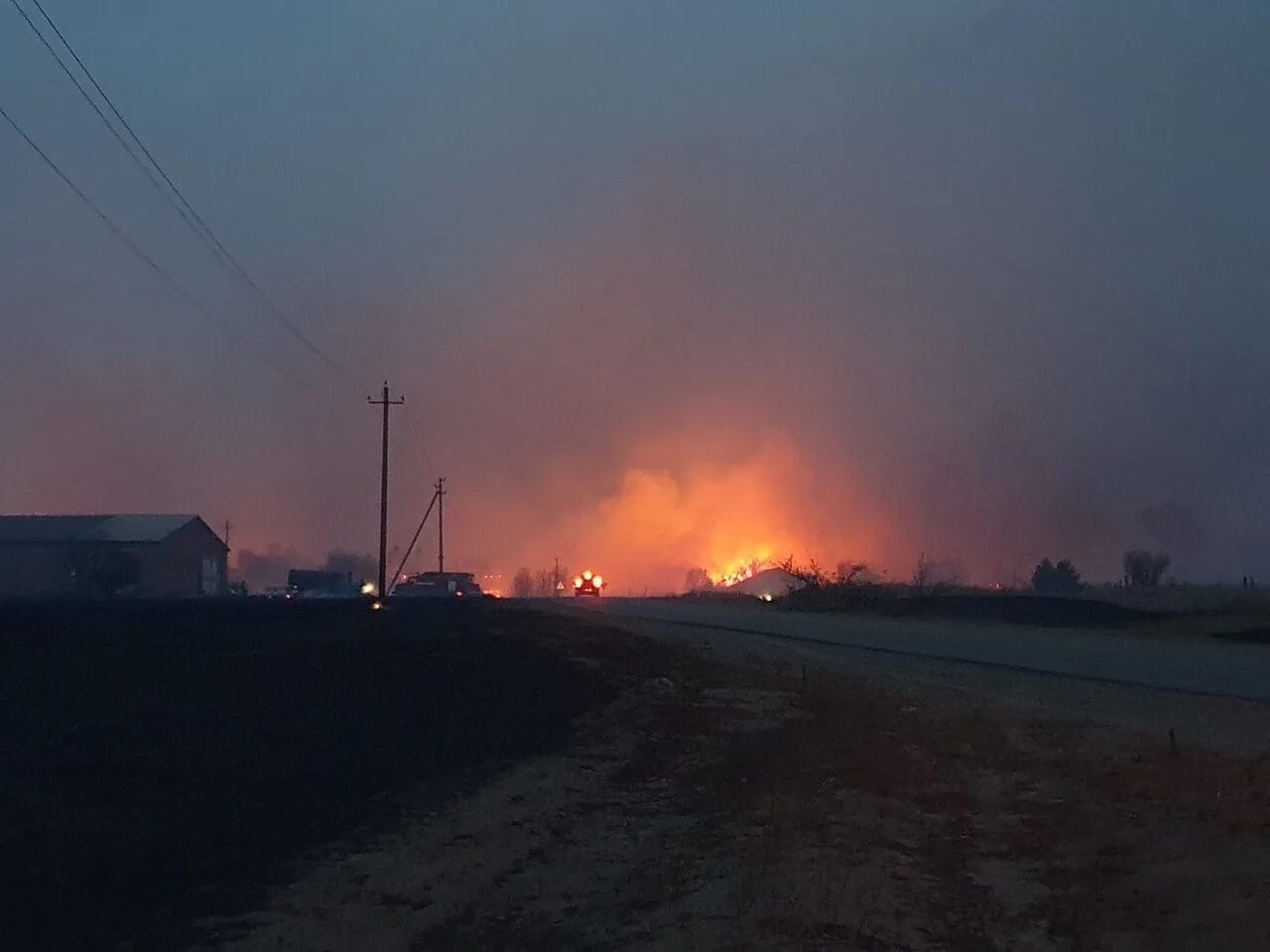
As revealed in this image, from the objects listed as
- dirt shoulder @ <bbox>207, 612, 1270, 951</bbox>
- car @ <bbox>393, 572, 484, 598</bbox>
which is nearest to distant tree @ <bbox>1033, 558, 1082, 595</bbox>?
car @ <bbox>393, 572, 484, 598</bbox>

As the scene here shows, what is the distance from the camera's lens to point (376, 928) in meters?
11.8

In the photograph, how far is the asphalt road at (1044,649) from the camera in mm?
31484

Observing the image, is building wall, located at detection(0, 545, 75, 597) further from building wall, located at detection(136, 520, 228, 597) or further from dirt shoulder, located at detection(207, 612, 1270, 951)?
dirt shoulder, located at detection(207, 612, 1270, 951)

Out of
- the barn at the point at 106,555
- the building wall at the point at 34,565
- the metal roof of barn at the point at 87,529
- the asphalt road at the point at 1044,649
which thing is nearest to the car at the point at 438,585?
the barn at the point at 106,555

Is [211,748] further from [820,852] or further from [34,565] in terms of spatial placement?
[34,565]

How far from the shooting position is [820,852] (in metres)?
14.9

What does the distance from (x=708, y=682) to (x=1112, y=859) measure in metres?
17.5

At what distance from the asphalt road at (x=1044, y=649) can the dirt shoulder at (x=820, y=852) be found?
816 cm

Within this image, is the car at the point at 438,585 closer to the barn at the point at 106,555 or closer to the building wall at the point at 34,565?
the barn at the point at 106,555

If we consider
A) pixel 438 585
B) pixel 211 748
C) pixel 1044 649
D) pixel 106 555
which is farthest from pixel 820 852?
pixel 106 555

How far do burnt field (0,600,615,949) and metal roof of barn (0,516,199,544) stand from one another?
2465 inches

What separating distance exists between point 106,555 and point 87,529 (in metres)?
9.28

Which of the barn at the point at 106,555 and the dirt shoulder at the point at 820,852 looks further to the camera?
the barn at the point at 106,555

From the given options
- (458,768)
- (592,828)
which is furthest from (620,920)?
(458,768)
